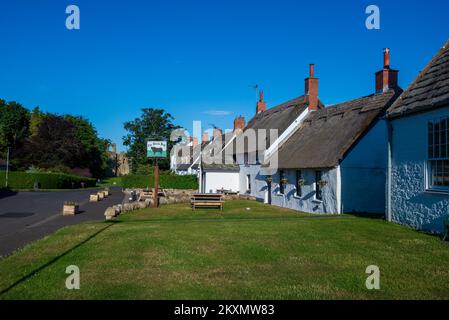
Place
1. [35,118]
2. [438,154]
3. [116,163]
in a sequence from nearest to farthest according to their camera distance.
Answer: [438,154]
[35,118]
[116,163]

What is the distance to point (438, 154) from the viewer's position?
12.1 m

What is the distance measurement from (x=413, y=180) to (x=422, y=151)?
107 centimetres

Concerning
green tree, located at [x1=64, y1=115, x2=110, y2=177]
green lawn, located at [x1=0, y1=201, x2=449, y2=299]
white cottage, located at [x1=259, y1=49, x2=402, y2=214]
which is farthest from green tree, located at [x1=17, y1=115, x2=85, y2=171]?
green lawn, located at [x1=0, y1=201, x2=449, y2=299]

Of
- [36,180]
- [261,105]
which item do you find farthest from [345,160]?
[36,180]

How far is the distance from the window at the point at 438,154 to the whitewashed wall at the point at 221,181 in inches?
1105

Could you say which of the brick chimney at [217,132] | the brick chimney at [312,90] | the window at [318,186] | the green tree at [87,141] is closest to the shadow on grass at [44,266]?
the window at [318,186]

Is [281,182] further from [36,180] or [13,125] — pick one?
[13,125]

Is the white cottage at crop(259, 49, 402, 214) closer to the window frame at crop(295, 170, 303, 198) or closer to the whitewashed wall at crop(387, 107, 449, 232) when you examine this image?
the window frame at crop(295, 170, 303, 198)

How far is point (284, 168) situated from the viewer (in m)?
26.4

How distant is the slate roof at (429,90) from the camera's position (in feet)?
40.1

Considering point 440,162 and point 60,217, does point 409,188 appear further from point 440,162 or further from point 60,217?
point 60,217

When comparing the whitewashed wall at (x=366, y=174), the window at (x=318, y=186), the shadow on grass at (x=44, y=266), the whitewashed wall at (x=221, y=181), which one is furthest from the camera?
the whitewashed wall at (x=221, y=181)

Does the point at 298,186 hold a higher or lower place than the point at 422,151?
lower

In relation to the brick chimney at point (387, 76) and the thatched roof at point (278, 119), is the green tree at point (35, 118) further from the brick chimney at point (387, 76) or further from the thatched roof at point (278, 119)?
the brick chimney at point (387, 76)
